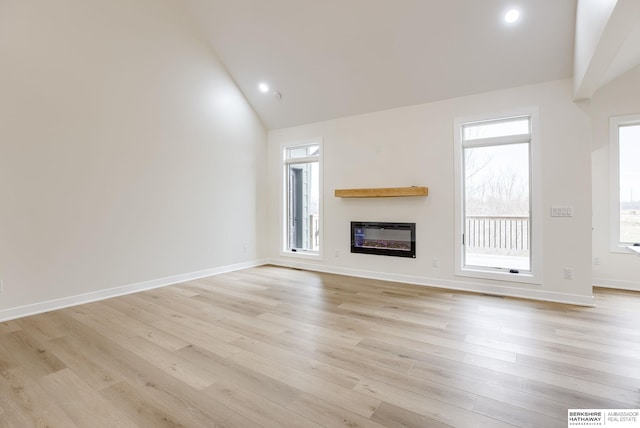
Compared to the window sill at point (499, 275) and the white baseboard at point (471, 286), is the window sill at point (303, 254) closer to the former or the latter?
the white baseboard at point (471, 286)

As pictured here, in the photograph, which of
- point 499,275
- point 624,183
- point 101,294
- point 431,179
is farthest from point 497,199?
point 101,294

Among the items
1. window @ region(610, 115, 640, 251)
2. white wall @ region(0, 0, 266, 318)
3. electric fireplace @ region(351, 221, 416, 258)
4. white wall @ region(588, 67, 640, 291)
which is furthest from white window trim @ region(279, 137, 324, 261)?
window @ region(610, 115, 640, 251)


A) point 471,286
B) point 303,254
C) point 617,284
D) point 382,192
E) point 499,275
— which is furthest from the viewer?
point 303,254

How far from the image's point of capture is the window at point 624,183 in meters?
4.43

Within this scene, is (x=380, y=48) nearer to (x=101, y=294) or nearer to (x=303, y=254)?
(x=303, y=254)

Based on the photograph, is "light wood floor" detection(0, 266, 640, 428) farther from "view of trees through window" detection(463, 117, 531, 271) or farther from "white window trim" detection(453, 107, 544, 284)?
"view of trees through window" detection(463, 117, 531, 271)

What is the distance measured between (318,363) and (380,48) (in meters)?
3.79

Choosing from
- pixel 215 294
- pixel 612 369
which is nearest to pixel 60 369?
pixel 215 294

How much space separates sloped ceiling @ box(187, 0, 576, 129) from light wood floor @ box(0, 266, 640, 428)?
2832 millimetres

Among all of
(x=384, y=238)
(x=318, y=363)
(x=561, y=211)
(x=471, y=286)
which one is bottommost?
(x=318, y=363)

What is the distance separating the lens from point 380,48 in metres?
4.11

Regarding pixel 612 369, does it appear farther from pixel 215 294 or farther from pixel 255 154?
pixel 255 154

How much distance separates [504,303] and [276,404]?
3.05 metres

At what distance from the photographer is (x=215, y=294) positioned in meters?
4.11
